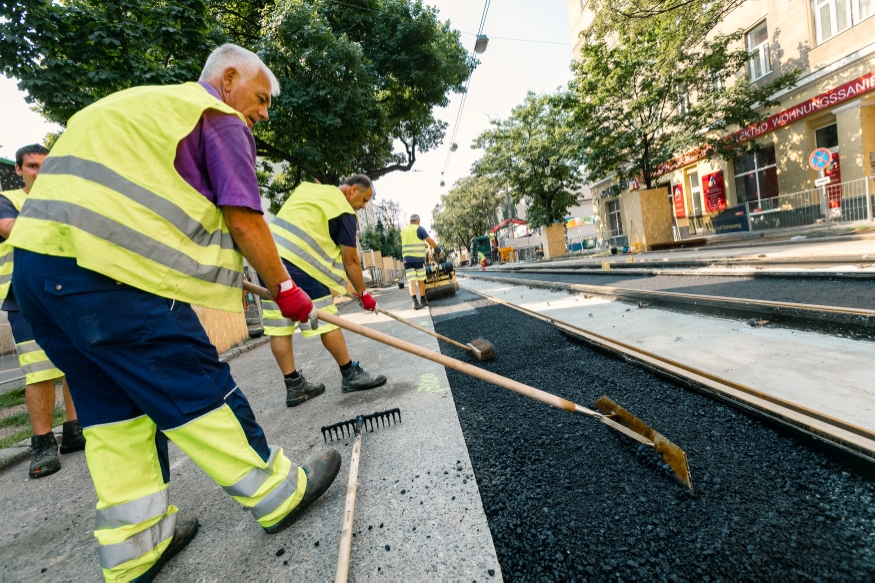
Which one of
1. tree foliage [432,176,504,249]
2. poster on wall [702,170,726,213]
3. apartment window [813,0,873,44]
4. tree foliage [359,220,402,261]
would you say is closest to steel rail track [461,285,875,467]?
apartment window [813,0,873,44]

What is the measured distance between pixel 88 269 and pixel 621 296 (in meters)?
5.75

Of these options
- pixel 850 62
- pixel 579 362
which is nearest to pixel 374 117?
pixel 579 362

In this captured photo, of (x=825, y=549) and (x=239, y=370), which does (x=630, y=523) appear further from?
(x=239, y=370)

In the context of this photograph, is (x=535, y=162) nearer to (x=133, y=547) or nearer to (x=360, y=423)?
(x=360, y=423)

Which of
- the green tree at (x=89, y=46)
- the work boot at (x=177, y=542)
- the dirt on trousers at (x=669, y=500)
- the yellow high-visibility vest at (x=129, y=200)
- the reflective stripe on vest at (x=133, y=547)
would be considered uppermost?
the green tree at (x=89, y=46)

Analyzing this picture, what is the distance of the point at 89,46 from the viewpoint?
18.7ft

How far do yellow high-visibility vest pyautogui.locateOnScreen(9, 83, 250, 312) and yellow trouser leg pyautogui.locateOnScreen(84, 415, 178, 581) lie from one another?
20.7 inches

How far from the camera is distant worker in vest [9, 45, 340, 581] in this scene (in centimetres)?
119

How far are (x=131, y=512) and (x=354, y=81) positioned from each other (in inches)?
426

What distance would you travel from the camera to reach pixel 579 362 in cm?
299

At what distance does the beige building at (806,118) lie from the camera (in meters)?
Result: 11.1

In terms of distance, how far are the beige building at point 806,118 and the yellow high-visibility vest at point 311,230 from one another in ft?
45.7

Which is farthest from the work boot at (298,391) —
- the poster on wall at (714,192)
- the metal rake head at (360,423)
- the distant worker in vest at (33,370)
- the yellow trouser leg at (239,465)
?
the poster on wall at (714,192)

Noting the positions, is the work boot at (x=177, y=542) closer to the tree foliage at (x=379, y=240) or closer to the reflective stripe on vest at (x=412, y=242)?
the reflective stripe on vest at (x=412, y=242)
